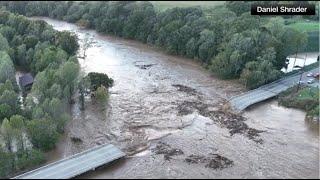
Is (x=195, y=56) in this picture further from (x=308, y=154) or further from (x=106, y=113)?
(x=308, y=154)

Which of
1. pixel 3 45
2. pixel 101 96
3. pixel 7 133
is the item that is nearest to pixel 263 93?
pixel 101 96

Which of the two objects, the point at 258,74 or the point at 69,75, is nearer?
the point at 69,75

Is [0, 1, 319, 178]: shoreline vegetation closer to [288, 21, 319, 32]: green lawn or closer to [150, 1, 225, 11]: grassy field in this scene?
[288, 21, 319, 32]: green lawn

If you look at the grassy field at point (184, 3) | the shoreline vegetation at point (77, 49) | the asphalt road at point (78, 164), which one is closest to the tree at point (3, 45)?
the shoreline vegetation at point (77, 49)

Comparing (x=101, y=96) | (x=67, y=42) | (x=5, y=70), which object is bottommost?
(x=101, y=96)

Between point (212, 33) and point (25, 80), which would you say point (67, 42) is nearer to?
point (25, 80)

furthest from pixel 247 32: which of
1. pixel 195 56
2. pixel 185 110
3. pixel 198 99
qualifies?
pixel 185 110

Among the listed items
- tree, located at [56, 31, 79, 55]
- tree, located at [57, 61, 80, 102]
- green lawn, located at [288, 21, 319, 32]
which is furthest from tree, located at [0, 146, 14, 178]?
green lawn, located at [288, 21, 319, 32]
